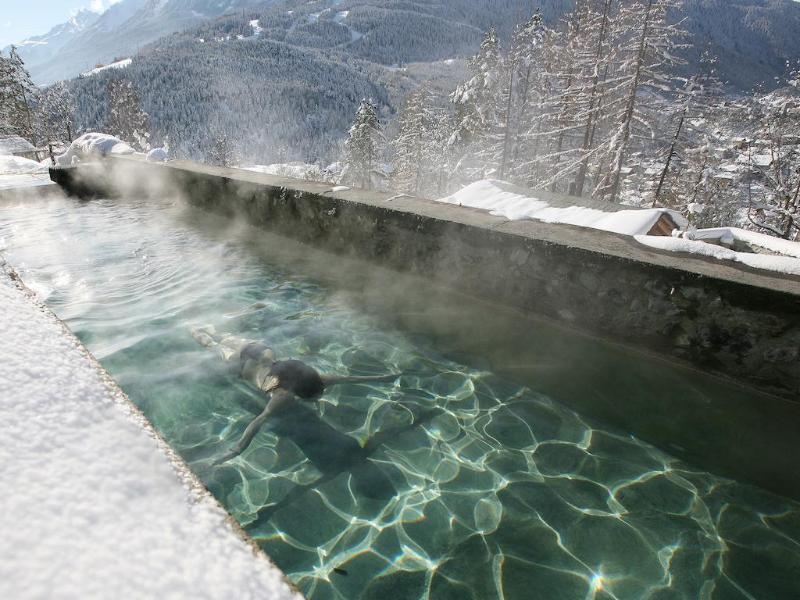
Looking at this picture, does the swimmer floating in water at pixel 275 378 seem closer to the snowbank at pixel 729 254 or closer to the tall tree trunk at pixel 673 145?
the snowbank at pixel 729 254

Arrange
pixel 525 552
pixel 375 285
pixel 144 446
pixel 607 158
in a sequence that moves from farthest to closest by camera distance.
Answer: pixel 607 158, pixel 375 285, pixel 525 552, pixel 144 446

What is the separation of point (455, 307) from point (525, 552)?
276 cm

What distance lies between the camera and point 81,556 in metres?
0.93

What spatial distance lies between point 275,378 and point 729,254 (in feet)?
12.6

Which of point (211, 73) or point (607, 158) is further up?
point (211, 73)

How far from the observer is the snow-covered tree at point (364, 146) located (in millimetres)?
37156

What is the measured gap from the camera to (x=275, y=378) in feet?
11.4

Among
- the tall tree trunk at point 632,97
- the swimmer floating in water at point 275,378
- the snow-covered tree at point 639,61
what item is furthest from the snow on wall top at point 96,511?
the tall tree trunk at point 632,97

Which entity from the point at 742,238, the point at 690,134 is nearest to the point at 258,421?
the point at 742,238

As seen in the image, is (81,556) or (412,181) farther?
(412,181)

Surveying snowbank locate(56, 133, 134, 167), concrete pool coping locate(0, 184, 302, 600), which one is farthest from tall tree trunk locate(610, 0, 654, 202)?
concrete pool coping locate(0, 184, 302, 600)

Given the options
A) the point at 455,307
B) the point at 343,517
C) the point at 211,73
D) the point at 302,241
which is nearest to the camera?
the point at 343,517

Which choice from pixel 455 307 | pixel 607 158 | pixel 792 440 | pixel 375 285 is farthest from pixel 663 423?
pixel 607 158

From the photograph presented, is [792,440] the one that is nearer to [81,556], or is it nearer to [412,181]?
[81,556]
